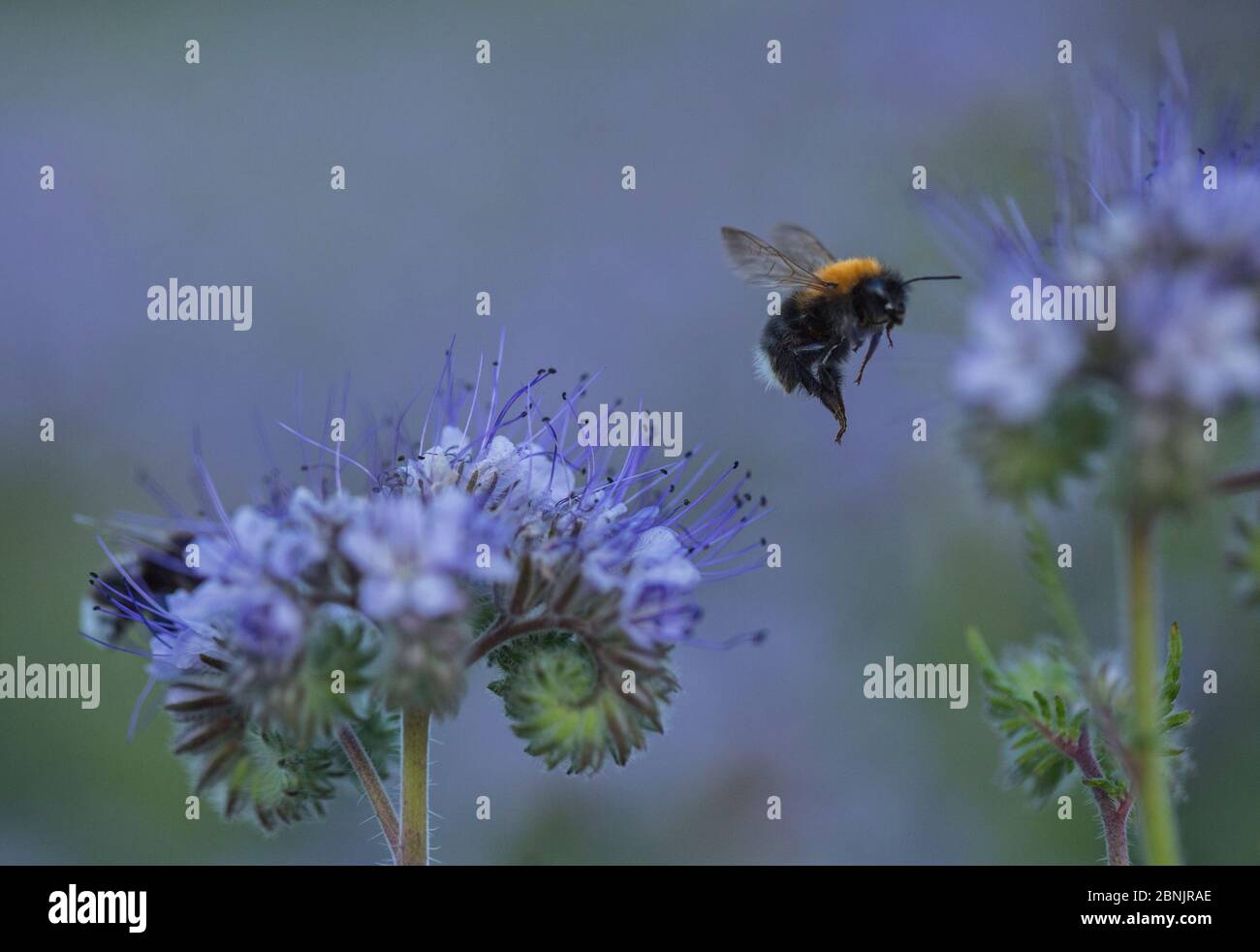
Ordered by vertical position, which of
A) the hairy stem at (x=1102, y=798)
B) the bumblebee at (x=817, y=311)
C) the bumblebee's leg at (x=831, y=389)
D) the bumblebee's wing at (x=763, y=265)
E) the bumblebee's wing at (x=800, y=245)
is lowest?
the hairy stem at (x=1102, y=798)

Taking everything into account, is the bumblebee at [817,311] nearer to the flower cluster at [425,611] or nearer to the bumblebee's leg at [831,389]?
the bumblebee's leg at [831,389]

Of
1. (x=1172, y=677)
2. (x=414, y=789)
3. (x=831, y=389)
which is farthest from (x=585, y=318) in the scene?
(x=1172, y=677)

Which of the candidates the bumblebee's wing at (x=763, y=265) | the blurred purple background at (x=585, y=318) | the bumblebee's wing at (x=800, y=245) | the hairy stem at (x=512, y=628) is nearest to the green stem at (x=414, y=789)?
the hairy stem at (x=512, y=628)

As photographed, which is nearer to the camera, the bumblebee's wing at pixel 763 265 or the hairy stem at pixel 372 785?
the hairy stem at pixel 372 785

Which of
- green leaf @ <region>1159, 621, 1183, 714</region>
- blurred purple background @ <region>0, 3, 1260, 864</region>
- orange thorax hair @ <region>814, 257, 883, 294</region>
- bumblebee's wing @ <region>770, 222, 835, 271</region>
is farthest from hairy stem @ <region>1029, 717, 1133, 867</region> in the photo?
blurred purple background @ <region>0, 3, 1260, 864</region>

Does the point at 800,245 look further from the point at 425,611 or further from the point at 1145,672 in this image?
the point at 1145,672

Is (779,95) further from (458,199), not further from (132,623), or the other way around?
(132,623)

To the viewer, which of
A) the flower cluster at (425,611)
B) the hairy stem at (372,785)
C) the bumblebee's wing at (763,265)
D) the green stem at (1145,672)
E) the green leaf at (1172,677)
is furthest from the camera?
the bumblebee's wing at (763,265)
